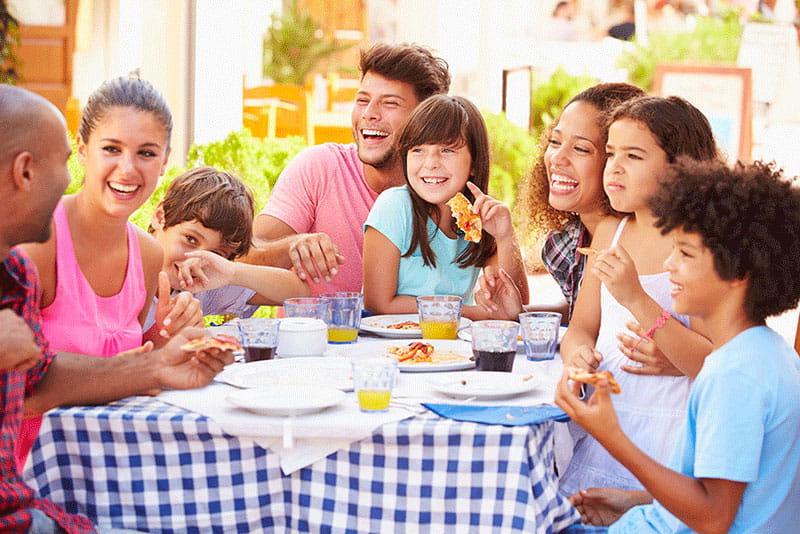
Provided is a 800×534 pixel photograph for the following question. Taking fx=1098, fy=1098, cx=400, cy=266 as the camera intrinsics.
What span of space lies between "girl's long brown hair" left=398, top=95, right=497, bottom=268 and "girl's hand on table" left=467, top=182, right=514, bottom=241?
152mm

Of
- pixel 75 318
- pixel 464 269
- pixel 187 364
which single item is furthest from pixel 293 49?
pixel 187 364

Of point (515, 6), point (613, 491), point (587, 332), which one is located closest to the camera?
point (613, 491)

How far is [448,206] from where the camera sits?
3580 mm

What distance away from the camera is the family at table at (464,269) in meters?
2.10

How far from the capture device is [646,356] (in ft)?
8.81

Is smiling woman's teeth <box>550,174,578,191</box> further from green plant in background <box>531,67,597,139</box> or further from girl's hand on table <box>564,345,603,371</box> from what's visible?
green plant in background <box>531,67,597,139</box>

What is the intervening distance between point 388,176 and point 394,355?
57.4 inches

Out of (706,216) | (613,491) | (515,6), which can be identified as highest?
(515,6)

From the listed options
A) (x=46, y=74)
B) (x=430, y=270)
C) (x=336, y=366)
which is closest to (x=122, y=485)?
(x=336, y=366)

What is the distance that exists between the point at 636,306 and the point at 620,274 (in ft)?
0.31

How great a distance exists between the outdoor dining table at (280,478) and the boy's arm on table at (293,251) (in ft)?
3.98

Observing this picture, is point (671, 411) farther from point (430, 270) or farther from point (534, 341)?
point (430, 270)

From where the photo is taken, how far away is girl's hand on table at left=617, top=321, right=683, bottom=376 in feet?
8.75

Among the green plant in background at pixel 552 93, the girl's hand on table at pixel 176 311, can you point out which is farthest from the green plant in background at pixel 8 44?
the girl's hand on table at pixel 176 311
